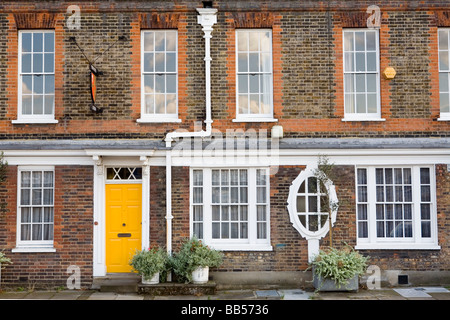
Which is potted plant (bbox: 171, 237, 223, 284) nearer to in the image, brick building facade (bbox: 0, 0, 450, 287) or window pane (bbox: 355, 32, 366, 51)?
brick building facade (bbox: 0, 0, 450, 287)

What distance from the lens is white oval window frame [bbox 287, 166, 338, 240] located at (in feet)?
40.5

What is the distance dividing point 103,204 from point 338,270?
5.71 meters

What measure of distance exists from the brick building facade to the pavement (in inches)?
17.2

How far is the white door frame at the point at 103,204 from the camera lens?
12344mm

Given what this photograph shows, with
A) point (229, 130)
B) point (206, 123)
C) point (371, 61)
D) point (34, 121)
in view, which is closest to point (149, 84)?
point (206, 123)

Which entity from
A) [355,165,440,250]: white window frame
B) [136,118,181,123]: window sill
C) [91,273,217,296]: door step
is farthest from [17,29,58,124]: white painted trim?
[355,165,440,250]: white window frame

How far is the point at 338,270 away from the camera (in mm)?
11523

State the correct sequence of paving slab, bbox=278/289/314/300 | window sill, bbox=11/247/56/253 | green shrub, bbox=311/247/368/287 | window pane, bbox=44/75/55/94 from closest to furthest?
paving slab, bbox=278/289/314/300 < green shrub, bbox=311/247/368/287 < window sill, bbox=11/247/56/253 < window pane, bbox=44/75/55/94

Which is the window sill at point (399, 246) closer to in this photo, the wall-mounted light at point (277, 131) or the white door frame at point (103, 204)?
the wall-mounted light at point (277, 131)

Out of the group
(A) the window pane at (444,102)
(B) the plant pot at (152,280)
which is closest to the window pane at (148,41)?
(B) the plant pot at (152,280)

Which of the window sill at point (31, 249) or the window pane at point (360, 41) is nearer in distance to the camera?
the window sill at point (31, 249)

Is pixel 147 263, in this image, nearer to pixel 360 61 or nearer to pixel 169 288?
pixel 169 288

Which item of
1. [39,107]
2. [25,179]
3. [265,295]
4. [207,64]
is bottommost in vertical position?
[265,295]

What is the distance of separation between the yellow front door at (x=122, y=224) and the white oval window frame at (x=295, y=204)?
12.0ft
